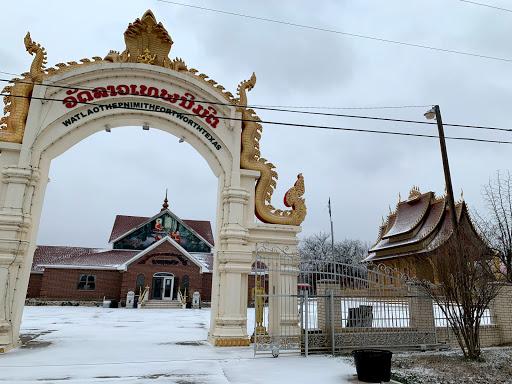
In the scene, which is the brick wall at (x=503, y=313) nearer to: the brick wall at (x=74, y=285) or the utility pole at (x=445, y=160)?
the utility pole at (x=445, y=160)

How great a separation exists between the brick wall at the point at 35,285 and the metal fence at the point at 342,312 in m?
27.9

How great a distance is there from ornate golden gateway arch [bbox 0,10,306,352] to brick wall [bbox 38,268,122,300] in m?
22.9

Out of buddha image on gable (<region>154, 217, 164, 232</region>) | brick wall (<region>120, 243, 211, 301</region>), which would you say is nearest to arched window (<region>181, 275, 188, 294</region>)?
brick wall (<region>120, 243, 211, 301</region>)

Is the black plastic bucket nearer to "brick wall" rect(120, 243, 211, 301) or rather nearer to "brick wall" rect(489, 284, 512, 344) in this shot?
"brick wall" rect(489, 284, 512, 344)

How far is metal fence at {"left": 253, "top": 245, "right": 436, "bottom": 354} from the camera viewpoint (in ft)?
31.9

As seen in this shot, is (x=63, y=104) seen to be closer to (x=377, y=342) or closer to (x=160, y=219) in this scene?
(x=377, y=342)

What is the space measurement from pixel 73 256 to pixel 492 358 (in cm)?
3376

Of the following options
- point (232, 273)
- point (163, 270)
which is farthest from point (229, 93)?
point (163, 270)

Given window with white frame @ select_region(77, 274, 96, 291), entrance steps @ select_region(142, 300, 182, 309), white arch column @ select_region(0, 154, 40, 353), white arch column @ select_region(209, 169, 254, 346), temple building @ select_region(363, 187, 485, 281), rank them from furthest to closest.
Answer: window with white frame @ select_region(77, 274, 96, 291) < entrance steps @ select_region(142, 300, 182, 309) < temple building @ select_region(363, 187, 485, 281) < white arch column @ select_region(209, 169, 254, 346) < white arch column @ select_region(0, 154, 40, 353)

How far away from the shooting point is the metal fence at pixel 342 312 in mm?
9711

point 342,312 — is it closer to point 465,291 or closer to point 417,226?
point 465,291

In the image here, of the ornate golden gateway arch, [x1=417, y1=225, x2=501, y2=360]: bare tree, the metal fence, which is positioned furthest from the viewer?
the ornate golden gateway arch

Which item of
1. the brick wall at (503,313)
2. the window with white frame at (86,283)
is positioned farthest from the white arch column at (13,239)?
the window with white frame at (86,283)

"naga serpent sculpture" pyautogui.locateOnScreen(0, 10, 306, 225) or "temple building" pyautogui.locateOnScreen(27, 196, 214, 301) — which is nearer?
"naga serpent sculpture" pyautogui.locateOnScreen(0, 10, 306, 225)
